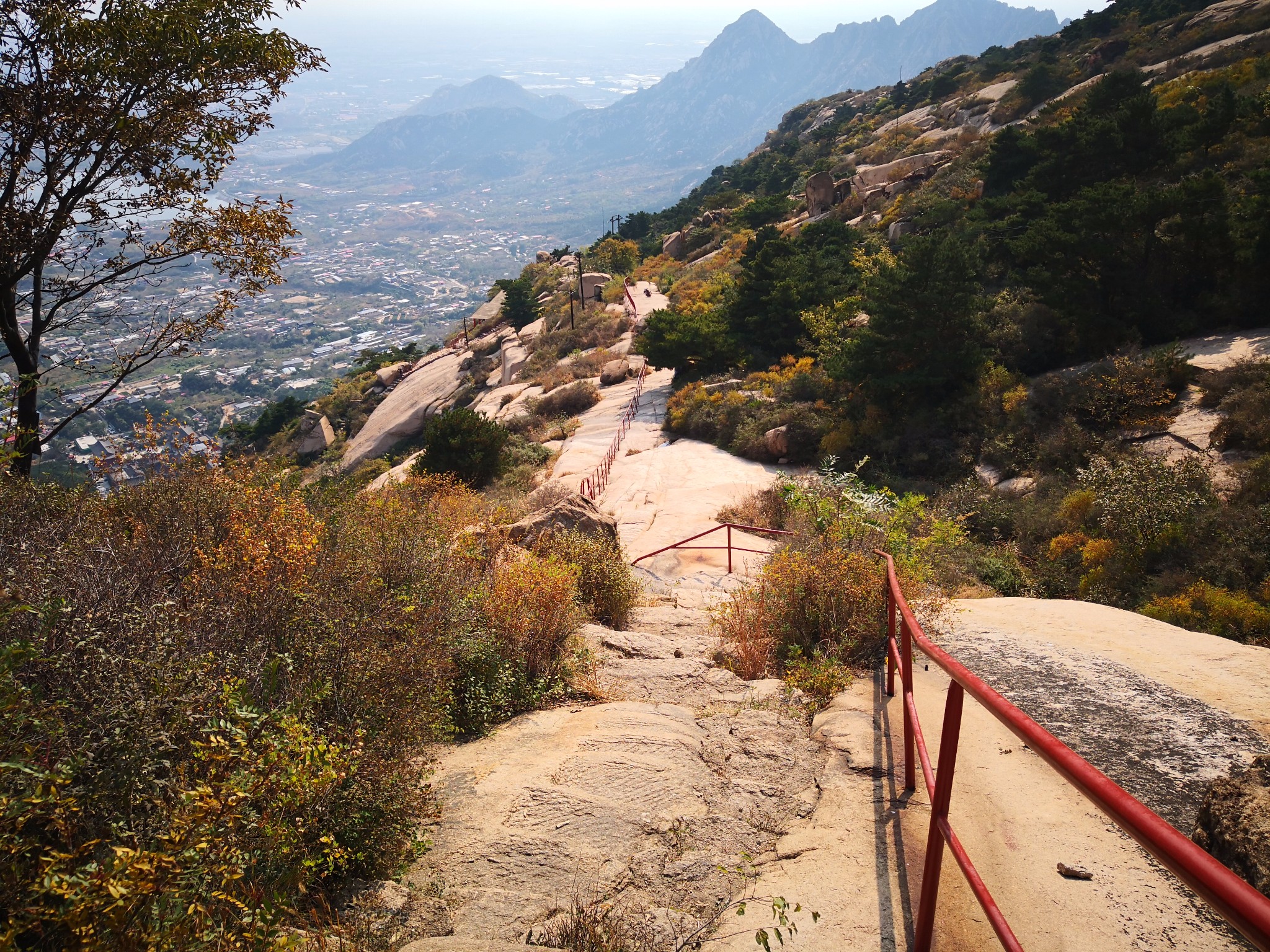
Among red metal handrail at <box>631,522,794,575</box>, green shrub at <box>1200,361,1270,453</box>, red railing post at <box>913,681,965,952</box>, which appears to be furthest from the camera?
red metal handrail at <box>631,522,794,575</box>

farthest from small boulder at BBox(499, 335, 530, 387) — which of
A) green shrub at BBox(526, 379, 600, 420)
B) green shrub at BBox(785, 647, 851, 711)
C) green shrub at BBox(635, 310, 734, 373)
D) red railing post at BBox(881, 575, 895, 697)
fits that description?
red railing post at BBox(881, 575, 895, 697)

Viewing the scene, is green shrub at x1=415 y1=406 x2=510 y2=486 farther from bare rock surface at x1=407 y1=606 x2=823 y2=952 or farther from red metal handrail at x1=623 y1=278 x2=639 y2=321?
red metal handrail at x1=623 y1=278 x2=639 y2=321

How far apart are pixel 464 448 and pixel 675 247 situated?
3318cm

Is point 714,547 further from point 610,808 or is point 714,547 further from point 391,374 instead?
point 391,374

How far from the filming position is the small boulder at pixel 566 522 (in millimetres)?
9555

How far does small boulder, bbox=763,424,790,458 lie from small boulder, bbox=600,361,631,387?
36.2 feet

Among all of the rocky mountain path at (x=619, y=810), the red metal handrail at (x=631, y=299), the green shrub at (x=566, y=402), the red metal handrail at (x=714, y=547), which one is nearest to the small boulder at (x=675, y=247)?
the red metal handrail at (x=631, y=299)

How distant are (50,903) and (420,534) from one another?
4030 millimetres

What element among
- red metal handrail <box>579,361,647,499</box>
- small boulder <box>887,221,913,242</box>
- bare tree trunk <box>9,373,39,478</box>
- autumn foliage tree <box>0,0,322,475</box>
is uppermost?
small boulder <box>887,221,913,242</box>

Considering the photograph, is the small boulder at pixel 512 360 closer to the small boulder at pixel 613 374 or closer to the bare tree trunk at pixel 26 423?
the small boulder at pixel 613 374

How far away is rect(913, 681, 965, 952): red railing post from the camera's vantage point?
7.98 feet

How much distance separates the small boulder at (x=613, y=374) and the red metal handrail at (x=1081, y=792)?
82.3 feet

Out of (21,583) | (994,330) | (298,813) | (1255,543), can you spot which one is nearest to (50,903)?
(298,813)

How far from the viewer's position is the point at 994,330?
1683 cm
